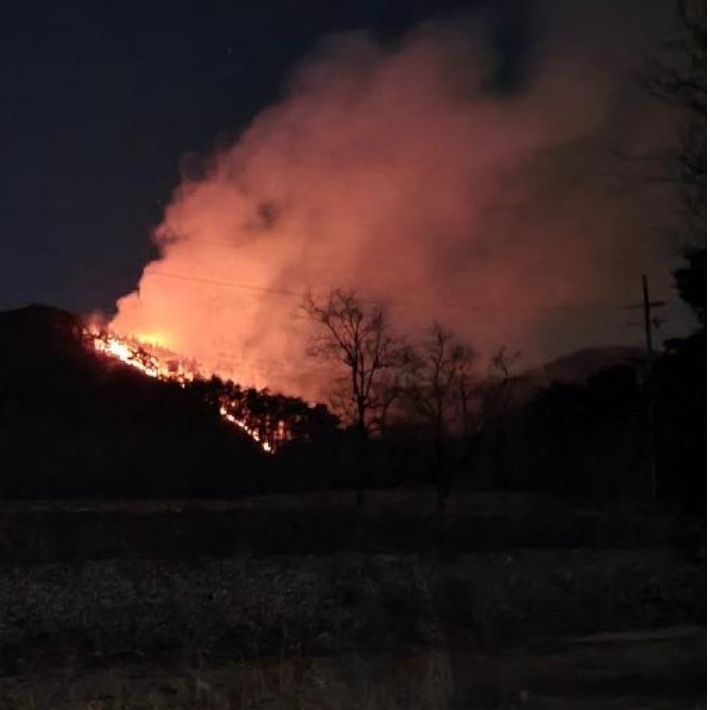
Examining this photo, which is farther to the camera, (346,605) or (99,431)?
(346,605)

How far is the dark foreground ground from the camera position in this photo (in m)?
6.23

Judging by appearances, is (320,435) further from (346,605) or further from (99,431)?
(346,605)

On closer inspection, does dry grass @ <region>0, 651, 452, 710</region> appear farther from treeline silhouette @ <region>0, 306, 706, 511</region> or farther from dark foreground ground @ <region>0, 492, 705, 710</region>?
treeline silhouette @ <region>0, 306, 706, 511</region>

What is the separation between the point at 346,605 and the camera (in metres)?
15.8

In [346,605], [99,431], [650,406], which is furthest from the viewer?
[346,605]

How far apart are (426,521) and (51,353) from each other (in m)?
5.62

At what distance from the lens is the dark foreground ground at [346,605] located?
20.4 feet

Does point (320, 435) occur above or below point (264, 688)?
above

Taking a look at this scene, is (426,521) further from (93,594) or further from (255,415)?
(93,594)

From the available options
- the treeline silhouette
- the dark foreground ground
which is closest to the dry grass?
the dark foreground ground

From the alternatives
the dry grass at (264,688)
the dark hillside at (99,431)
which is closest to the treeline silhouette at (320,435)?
the dark hillside at (99,431)

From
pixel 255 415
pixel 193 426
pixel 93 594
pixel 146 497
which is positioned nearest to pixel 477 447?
pixel 255 415

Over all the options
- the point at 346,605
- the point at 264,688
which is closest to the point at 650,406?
the point at 264,688

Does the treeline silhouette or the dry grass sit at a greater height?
the treeline silhouette
